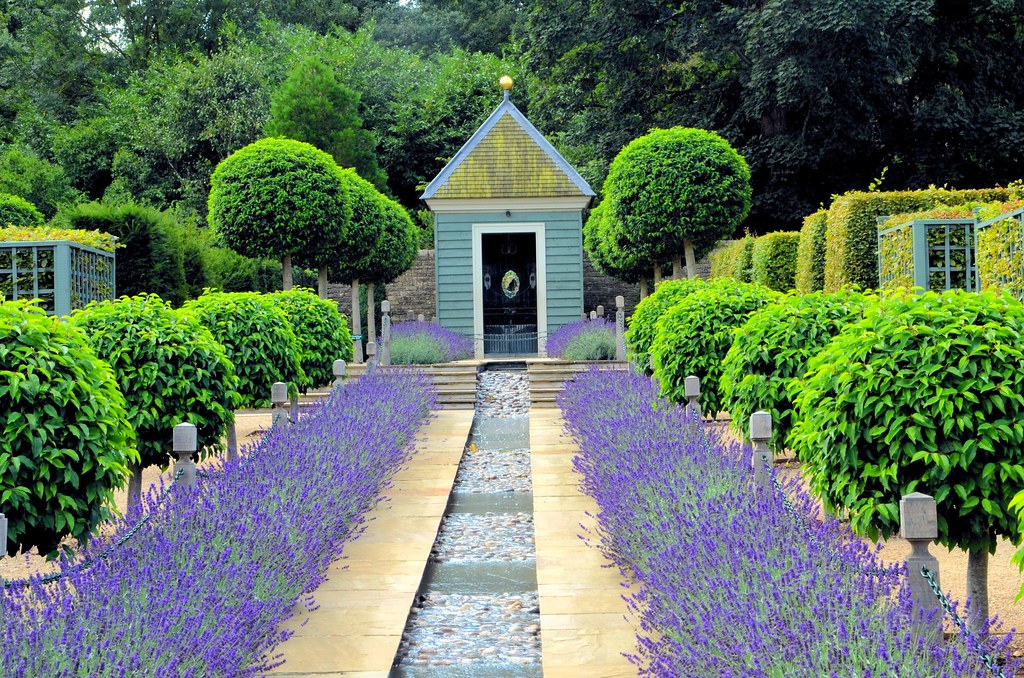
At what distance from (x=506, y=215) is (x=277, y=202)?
6.04 m

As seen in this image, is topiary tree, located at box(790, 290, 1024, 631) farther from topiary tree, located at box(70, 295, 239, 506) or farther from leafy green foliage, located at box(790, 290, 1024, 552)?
topiary tree, located at box(70, 295, 239, 506)

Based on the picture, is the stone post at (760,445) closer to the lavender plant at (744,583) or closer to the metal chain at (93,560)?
the lavender plant at (744,583)

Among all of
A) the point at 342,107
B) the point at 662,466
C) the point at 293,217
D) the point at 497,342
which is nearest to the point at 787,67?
the point at 497,342

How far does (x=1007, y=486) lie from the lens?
421cm

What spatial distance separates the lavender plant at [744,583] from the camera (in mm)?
2955

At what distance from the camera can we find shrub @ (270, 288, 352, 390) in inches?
464

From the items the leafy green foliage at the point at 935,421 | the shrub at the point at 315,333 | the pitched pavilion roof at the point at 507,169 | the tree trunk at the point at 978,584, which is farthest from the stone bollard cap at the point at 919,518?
the pitched pavilion roof at the point at 507,169

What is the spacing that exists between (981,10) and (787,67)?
4845mm

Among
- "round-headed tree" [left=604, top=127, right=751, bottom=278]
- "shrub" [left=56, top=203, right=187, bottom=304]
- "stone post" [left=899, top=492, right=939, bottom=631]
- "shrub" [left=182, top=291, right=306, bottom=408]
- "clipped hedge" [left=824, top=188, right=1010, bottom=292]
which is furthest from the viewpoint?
"round-headed tree" [left=604, top=127, right=751, bottom=278]

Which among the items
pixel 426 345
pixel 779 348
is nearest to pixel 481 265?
pixel 426 345

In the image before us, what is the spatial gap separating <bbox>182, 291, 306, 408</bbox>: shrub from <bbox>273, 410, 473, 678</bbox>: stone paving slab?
5.41ft

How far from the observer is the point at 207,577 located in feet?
13.2

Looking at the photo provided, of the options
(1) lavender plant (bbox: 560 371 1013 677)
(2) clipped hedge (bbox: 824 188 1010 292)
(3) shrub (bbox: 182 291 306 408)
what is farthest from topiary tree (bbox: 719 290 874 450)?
(2) clipped hedge (bbox: 824 188 1010 292)

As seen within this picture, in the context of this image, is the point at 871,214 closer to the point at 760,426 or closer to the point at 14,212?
the point at 760,426
